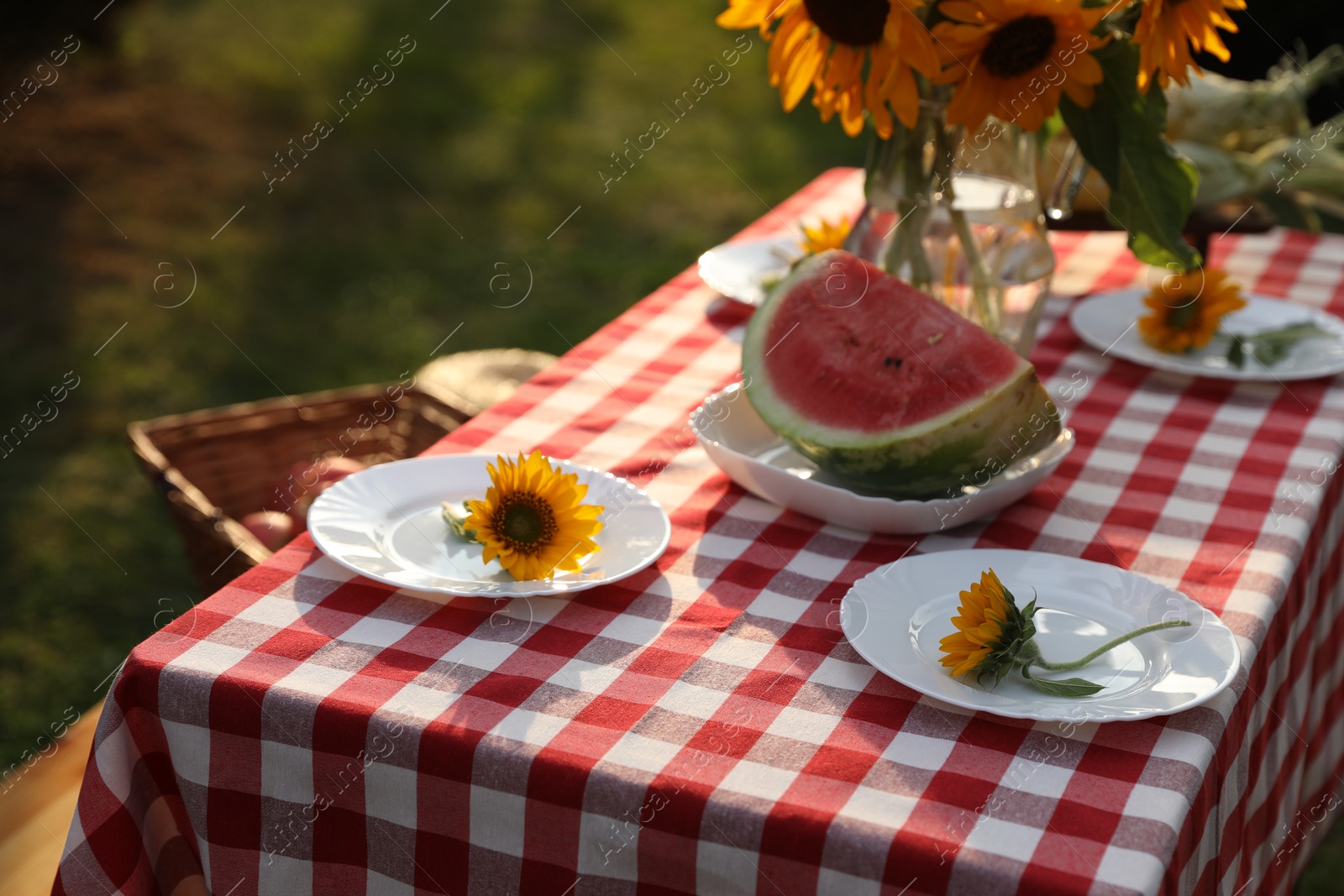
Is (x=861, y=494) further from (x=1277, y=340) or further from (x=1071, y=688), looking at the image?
(x=1277, y=340)

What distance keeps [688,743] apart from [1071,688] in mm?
349

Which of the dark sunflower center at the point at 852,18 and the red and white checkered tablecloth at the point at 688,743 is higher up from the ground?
the dark sunflower center at the point at 852,18

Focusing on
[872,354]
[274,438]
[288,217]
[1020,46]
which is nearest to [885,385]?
[872,354]

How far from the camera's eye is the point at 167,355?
4383 mm

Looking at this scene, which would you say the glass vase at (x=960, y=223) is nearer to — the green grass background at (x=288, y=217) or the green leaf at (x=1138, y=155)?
the green leaf at (x=1138, y=155)

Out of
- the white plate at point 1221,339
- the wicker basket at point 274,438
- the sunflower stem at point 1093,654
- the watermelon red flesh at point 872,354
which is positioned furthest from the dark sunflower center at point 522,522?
the white plate at point 1221,339

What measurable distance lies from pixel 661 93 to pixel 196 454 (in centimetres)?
516

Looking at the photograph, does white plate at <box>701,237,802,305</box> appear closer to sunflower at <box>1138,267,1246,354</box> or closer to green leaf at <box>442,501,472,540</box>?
sunflower at <box>1138,267,1246,354</box>

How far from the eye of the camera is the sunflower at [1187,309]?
196cm

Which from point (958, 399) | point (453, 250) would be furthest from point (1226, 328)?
point (453, 250)

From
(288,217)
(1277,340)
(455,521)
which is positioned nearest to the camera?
(455,521)

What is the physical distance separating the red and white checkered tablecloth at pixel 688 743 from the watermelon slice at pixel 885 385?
0.09m

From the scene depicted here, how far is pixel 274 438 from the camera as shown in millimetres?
2424

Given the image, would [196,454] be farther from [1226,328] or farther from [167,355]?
[167,355]
